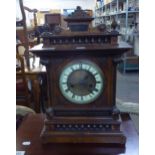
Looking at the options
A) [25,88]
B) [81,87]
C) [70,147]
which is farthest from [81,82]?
[25,88]

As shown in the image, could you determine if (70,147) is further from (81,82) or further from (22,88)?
(22,88)

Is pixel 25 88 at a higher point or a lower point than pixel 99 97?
lower

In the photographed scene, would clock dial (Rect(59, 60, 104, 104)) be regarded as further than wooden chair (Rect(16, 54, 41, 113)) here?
No

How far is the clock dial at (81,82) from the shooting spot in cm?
67

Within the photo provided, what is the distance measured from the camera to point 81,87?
2.25ft

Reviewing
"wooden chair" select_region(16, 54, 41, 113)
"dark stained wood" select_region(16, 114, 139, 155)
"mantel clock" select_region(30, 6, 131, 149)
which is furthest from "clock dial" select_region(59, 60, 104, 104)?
"wooden chair" select_region(16, 54, 41, 113)

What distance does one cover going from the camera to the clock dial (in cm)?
67

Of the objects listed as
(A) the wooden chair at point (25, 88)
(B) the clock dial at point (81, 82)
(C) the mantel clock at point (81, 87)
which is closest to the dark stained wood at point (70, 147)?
(C) the mantel clock at point (81, 87)

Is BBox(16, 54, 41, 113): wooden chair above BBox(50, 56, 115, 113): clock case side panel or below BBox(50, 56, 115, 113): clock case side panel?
below

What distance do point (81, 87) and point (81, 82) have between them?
0.01 meters

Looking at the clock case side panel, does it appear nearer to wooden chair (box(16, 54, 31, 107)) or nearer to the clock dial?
the clock dial

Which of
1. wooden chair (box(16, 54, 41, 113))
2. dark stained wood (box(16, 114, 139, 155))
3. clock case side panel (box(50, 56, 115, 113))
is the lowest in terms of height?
wooden chair (box(16, 54, 41, 113))

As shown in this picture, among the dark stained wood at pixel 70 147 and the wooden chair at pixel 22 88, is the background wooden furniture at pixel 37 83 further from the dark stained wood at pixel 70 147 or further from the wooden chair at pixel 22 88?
the dark stained wood at pixel 70 147
